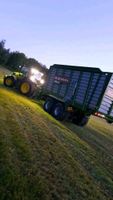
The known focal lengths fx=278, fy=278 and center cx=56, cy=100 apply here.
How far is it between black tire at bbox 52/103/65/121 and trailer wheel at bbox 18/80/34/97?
12.8 ft

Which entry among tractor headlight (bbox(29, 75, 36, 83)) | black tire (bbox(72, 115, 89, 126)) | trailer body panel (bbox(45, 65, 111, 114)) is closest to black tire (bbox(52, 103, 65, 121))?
trailer body panel (bbox(45, 65, 111, 114))

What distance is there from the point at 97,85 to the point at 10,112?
607 centimetres

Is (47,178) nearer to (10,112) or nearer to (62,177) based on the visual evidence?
(62,177)

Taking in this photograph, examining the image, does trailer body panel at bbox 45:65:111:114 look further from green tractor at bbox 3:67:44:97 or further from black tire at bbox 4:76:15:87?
black tire at bbox 4:76:15:87

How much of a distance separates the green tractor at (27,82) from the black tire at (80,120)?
A: 442 centimetres

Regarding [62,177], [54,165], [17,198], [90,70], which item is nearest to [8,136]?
[54,165]

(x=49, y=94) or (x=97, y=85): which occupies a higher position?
(x=97, y=85)

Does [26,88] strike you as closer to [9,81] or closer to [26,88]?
[26,88]

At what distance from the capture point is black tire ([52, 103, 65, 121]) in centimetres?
1712

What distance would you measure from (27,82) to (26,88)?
0.48 metres

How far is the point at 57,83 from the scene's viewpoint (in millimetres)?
19516

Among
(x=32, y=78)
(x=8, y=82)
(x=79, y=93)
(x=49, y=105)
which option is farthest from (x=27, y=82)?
(x=79, y=93)

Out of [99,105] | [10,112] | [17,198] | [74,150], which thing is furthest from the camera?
[99,105]

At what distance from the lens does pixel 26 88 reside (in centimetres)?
2153
